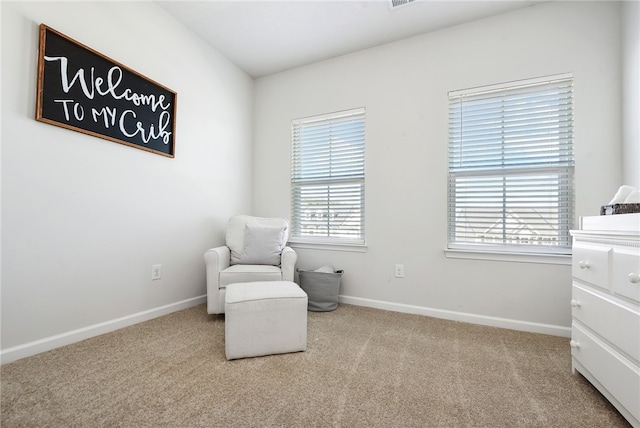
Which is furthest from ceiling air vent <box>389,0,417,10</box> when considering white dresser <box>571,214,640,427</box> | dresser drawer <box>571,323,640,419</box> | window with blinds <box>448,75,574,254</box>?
dresser drawer <box>571,323,640,419</box>

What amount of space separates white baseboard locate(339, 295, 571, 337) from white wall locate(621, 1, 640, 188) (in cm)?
115

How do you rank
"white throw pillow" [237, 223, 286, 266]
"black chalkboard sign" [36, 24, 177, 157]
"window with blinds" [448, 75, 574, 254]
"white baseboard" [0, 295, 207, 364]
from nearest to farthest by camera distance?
"white baseboard" [0, 295, 207, 364], "black chalkboard sign" [36, 24, 177, 157], "window with blinds" [448, 75, 574, 254], "white throw pillow" [237, 223, 286, 266]

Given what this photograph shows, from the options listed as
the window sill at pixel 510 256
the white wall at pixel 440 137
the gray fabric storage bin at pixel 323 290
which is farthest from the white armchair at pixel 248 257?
the window sill at pixel 510 256

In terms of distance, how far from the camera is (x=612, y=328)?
1.20m

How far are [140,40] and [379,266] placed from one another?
285 cm

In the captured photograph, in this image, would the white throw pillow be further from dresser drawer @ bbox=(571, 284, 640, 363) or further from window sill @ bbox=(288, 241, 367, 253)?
dresser drawer @ bbox=(571, 284, 640, 363)

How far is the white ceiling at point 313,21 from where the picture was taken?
2.28 meters

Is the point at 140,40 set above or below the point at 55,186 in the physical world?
above

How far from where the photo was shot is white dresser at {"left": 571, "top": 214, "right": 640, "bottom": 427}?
1093mm

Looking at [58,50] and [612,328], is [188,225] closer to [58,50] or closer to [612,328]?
[58,50]

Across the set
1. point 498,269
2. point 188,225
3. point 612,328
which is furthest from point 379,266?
point 188,225

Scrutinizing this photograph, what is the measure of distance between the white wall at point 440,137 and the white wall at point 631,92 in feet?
0.19

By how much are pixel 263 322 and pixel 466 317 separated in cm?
175

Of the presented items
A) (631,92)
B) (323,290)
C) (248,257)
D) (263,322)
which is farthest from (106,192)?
(631,92)
